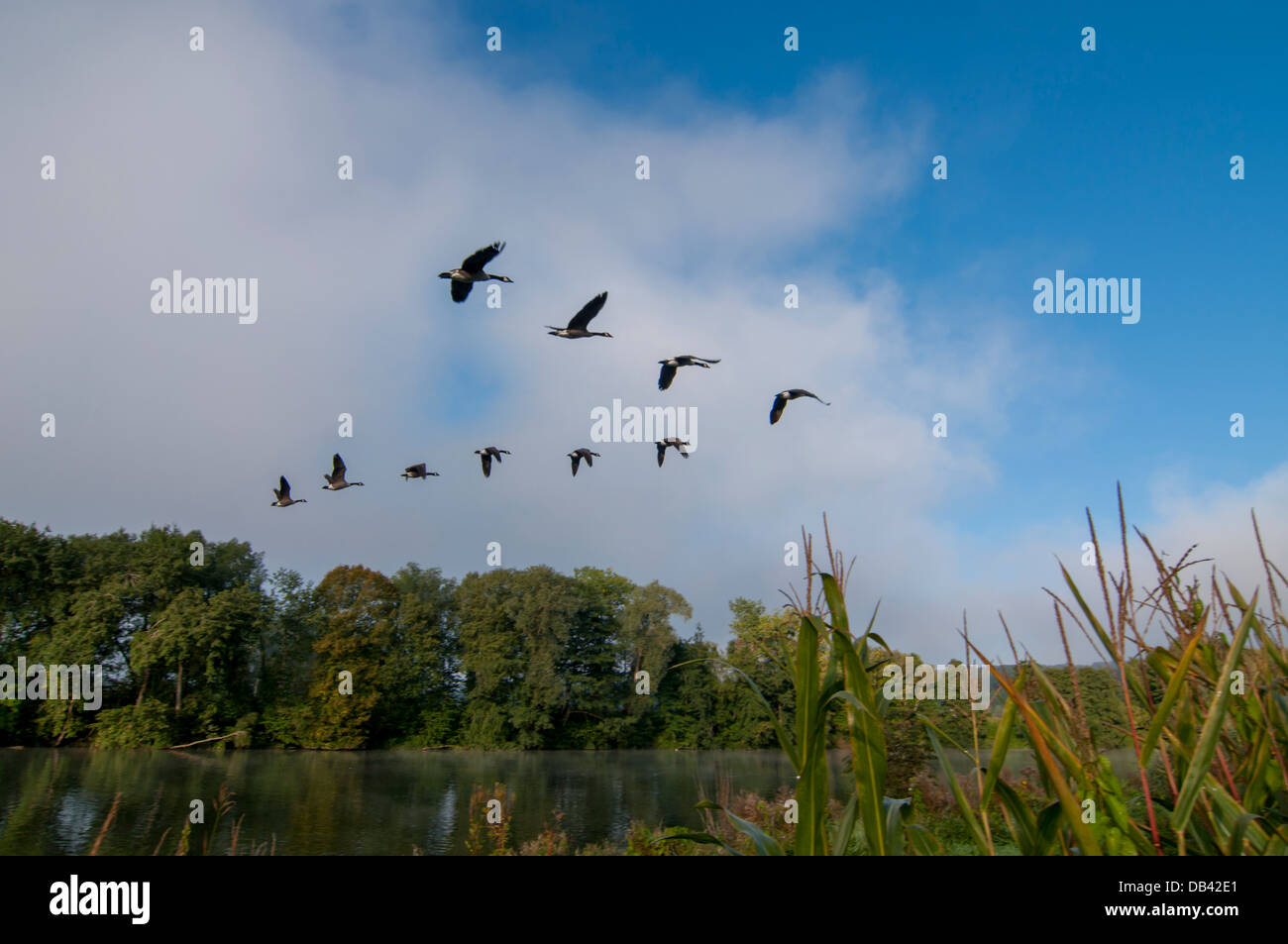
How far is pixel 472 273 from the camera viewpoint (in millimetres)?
8414

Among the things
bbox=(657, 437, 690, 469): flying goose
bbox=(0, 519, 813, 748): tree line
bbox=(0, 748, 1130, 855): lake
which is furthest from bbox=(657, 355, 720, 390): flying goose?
bbox=(0, 519, 813, 748): tree line

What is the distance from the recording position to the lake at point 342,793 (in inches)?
765

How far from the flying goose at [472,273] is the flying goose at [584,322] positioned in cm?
86

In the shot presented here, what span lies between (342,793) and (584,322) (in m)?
25.9

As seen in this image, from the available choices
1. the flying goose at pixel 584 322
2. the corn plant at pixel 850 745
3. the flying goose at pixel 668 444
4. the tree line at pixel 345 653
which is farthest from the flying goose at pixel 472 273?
the tree line at pixel 345 653

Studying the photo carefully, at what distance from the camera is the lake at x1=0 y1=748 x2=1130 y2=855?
63.8ft

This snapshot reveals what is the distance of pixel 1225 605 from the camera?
2.00 metres

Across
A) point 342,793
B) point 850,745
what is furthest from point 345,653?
point 850,745

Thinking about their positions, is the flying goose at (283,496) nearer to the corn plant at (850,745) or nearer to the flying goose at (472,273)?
the flying goose at (472,273)

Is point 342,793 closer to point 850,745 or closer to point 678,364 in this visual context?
point 678,364

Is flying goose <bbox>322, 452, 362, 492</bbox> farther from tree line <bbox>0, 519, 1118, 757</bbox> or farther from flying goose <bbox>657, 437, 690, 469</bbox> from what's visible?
tree line <bbox>0, 519, 1118, 757</bbox>
